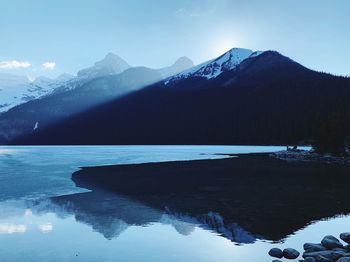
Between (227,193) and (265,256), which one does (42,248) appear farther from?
(227,193)

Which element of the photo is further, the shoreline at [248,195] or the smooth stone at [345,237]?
the shoreline at [248,195]

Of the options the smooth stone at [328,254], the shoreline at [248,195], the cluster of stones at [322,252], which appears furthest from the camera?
the shoreline at [248,195]

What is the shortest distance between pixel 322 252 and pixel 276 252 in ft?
6.37

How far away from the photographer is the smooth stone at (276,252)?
53.7 ft

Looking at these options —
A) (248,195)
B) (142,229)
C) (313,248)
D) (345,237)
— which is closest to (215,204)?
(248,195)

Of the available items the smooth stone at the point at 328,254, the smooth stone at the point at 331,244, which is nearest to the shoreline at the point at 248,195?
the smooth stone at the point at 331,244

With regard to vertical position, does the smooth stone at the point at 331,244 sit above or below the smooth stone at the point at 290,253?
above

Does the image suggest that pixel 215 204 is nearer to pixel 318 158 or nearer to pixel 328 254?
pixel 328 254

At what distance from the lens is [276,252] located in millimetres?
16453

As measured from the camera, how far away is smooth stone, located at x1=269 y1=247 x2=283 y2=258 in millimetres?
16375

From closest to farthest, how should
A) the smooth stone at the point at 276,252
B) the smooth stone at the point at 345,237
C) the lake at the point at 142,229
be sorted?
the smooth stone at the point at 276,252
the lake at the point at 142,229
the smooth stone at the point at 345,237

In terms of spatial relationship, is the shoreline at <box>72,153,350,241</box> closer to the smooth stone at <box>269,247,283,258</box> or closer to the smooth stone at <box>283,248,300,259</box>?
the smooth stone at <box>269,247,283,258</box>

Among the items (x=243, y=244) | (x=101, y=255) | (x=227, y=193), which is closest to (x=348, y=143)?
(x=227, y=193)

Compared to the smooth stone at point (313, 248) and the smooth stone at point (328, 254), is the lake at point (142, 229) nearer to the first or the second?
the smooth stone at point (313, 248)
